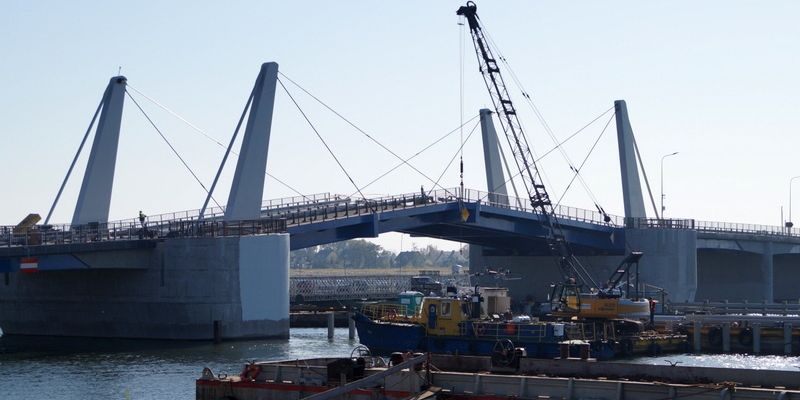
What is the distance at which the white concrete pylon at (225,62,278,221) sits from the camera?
77.7 meters

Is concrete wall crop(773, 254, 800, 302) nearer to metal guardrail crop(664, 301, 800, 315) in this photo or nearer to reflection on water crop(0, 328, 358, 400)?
metal guardrail crop(664, 301, 800, 315)

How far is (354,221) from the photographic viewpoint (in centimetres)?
8612

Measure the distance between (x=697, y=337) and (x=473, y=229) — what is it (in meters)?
30.1

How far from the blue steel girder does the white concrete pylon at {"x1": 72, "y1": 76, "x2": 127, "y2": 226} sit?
1161 centimetres

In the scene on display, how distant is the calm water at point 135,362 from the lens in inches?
2028

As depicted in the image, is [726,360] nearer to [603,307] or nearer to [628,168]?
[603,307]

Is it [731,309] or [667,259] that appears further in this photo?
[667,259]

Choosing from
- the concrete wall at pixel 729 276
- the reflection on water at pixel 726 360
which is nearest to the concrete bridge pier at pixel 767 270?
the concrete wall at pixel 729 276

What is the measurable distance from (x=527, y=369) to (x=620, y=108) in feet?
268

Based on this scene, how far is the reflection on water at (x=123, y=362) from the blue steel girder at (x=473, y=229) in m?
7.44

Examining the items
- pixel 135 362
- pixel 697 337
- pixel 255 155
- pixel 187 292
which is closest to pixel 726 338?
pixel 697 337

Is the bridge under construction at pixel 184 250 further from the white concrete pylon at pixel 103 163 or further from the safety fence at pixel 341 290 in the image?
the safety fence at pixel 341 290

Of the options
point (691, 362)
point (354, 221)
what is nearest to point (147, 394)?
point (691, 362)

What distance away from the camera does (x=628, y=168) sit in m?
114
